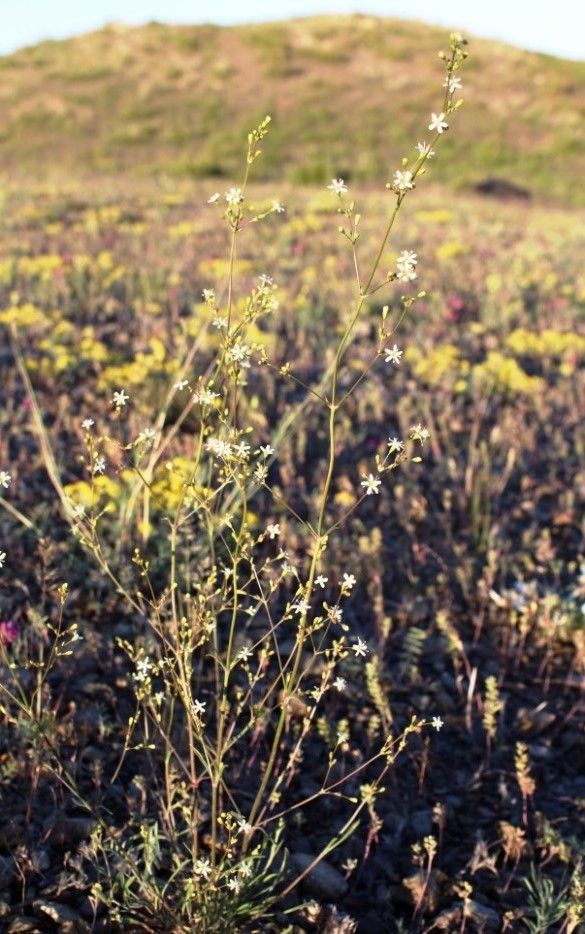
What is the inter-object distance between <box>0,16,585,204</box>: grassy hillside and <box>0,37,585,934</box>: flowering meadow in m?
12.4

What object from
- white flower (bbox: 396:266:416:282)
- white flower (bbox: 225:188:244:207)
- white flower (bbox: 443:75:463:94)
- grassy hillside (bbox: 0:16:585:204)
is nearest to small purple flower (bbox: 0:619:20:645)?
white flower (bbox: 225:188:244:207)

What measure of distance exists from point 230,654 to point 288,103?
25.5 m

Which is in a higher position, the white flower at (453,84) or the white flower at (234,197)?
the white flower at (453,84)

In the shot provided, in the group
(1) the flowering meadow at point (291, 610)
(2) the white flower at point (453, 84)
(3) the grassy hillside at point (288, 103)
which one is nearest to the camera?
(2) the white flower at point (453, 84)

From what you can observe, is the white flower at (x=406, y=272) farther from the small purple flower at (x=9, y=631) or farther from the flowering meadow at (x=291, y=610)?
the small purple flower at (x=9, y=631)

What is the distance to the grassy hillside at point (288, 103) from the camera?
66.2ft

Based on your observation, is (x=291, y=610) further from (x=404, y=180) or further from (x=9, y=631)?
(x=404, y=180)

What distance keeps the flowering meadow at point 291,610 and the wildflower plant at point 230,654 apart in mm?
16

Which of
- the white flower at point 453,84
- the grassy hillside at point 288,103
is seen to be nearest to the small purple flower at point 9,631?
the white flower at point 453,84

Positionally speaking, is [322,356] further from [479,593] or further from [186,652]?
[186,652]

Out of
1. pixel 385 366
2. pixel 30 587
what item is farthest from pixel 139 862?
pixel 385 366

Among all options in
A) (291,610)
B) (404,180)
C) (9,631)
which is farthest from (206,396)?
(291,610)

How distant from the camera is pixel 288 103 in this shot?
82.4 feet

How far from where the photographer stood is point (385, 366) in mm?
5621
